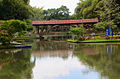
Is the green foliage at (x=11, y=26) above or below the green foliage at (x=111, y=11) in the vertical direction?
below

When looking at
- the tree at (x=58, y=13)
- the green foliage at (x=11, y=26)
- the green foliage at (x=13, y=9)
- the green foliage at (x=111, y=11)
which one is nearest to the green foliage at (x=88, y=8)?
the green foliage at (x=111, y=11)

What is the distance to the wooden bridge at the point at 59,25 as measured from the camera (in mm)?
35500

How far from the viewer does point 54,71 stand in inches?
316

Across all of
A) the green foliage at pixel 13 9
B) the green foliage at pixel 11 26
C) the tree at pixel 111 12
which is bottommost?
the green foliage at pixel 11 26

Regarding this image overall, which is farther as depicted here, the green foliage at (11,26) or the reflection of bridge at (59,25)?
the reflection of bridge at (59,25)

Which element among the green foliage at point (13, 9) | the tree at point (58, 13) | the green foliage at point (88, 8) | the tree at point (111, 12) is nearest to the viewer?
the tree at point (111, 12)

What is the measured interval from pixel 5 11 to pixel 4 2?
8.63ft

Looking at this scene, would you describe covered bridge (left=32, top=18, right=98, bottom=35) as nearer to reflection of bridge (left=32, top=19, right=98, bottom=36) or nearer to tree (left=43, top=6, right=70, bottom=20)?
reflection of bridge (left=32, top=19, right=98, bottom=36)

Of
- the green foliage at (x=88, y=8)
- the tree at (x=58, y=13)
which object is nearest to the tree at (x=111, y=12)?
the green foliage at (x=88, y=8)

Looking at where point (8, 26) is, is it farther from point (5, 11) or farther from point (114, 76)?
point (5, 11)

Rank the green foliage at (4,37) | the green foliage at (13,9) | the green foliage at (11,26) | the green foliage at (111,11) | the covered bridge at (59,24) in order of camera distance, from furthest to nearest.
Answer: the green foliage at (13,9)
the covered bridge at (59,24)
the green foliage at (111,11)
the green foliage at (11,26)
the green foliage at (4,37)

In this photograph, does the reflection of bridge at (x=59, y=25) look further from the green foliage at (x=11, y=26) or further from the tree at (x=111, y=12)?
the green foliage at (x=11, y=26)

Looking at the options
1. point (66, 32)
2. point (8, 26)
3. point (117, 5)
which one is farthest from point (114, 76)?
point (66, 32)

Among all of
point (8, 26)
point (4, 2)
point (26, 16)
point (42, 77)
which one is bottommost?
point (42, 77)
